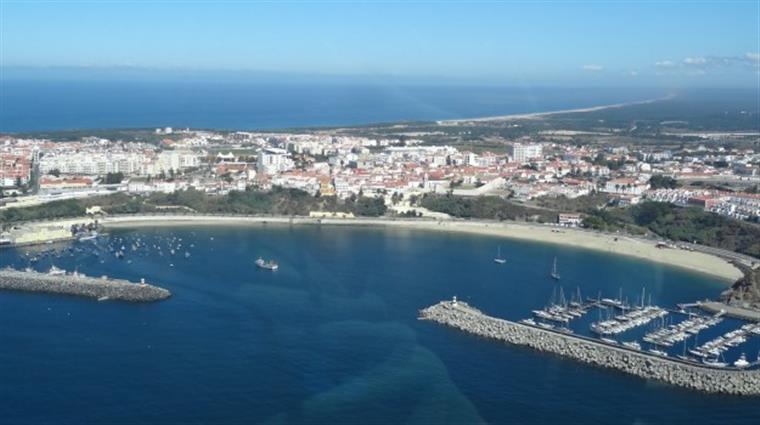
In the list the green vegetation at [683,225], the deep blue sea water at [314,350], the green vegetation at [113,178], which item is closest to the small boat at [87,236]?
the deep blue sea water at [314,350]

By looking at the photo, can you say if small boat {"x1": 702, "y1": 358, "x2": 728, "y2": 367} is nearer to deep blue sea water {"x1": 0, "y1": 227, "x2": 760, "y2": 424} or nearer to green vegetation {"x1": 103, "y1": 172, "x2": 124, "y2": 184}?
deep blue sea water {"x1": 0, "y1": 227, "x2": 760, "y2": 424}

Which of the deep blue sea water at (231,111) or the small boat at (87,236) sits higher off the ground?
the deep blue sea water at (231,111)

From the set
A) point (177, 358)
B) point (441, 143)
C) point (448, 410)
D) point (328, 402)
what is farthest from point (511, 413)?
point (441, 143)

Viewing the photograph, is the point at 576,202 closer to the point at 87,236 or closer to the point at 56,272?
the point at 87,236

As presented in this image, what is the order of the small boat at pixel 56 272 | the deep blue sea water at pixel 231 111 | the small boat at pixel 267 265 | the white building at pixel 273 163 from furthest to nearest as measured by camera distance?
the deep blue sea water at pixel 231 111 → the white building at pixel 273 163 → the small boat at pixel 267 265 → the small boat at pixel 56 272

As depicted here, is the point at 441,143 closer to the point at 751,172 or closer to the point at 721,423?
the point at 751,172

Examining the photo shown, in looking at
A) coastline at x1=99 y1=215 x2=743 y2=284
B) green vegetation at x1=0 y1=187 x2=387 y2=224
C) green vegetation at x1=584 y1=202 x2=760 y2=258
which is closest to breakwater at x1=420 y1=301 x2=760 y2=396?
coastline at x1=99 y1=215 x2=743 y2=284

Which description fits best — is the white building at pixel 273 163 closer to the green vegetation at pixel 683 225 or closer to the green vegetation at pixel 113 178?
the green vegetation at pixel 113 178

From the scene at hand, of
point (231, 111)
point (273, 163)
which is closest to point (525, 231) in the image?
point (273, 163)
